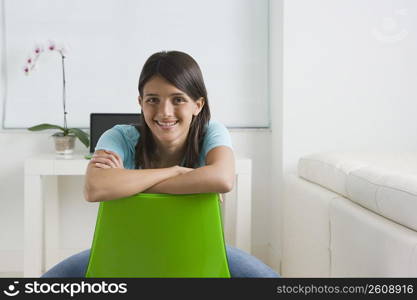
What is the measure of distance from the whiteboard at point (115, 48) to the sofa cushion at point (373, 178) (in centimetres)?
80

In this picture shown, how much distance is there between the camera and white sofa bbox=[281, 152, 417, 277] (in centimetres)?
129

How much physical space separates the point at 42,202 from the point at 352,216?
1.57 m

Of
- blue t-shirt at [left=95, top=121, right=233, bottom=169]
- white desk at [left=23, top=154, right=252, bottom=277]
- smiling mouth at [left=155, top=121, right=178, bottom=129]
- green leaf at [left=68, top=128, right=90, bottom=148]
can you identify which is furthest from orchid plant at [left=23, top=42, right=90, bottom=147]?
smiling mouth at [left=155, top=121, right=178, bottom=129]

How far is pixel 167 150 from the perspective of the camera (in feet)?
5.02

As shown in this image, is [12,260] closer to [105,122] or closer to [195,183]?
[105,122]

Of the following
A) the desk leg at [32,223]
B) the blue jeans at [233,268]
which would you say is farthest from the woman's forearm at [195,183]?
the desk leg at [32,223]

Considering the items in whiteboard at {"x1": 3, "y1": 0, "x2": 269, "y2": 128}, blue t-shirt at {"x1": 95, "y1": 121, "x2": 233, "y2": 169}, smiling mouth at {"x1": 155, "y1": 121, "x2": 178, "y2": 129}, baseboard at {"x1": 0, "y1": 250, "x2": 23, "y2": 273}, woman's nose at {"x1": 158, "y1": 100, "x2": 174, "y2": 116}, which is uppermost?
whiteboard at {"x1": 3, "y1": 0, "x2": 269, "y2": 128}

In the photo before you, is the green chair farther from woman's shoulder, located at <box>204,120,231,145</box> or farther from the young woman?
woman's shoulder, located at <box>204,120,231,145</box>

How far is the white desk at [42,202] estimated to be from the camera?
7.74 feet

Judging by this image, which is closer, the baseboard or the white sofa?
the white sofa

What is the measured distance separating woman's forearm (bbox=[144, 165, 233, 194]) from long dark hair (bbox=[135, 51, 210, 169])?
0.25 meters

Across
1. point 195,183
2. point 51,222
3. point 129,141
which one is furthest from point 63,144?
point 195,183

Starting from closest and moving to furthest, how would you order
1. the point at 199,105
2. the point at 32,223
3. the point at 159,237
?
the point at 159,237
the point at 199,105
the point at 32,223

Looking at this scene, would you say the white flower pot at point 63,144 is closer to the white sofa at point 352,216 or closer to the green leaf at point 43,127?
the green leaf at point 43,127
